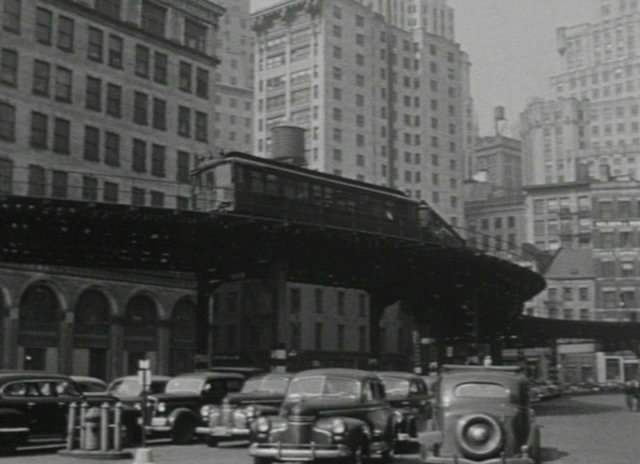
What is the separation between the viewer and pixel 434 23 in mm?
186375

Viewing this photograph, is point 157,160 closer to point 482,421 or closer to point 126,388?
point 126,388

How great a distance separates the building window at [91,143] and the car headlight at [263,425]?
4068 cm

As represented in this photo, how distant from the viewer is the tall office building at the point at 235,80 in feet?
513

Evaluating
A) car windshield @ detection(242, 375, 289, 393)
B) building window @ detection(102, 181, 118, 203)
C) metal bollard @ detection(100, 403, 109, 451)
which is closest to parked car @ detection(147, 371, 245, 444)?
car windshield @ detection(242, 375, 289, 393)

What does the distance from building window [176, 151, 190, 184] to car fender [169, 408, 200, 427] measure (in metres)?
39.3

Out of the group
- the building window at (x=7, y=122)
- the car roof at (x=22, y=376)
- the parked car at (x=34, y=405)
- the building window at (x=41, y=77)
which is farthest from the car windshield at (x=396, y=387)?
the building window at (x=41, y=77)

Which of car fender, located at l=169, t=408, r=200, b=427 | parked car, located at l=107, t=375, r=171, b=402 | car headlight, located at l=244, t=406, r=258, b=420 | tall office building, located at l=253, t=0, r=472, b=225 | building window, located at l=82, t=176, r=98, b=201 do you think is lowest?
car fender, located at l=169, t=408, r=200, b=427

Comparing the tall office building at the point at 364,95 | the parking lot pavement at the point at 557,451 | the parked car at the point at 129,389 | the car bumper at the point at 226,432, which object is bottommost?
the parking lot pavement at the point at 557,451

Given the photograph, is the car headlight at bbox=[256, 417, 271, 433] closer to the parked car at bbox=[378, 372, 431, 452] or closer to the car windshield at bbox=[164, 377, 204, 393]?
the parked car at bbox=[378, 372, 431, 452]

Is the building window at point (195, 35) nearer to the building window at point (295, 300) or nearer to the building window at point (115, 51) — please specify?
the building window at point (115, 51)

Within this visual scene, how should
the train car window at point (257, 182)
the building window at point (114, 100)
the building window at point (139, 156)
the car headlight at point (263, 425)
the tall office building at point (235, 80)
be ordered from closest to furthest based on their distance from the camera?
the car headlight at point (263, 425)
the train car window at point (257, 182)
the building window at point (114, 100)
the building window at point (139, 156)
the tall office building at point (235, 80)

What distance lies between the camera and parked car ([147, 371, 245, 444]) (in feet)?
88.3

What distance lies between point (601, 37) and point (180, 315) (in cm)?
14864

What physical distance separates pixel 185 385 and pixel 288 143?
212 ft
